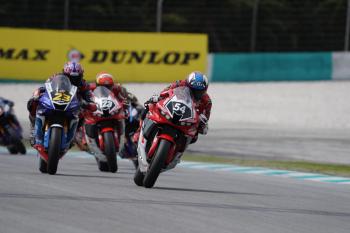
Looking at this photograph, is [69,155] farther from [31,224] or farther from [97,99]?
[31,224]

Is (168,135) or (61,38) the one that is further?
(61,38)

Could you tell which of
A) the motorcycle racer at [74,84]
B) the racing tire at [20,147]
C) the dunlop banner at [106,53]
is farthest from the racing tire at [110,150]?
the dunlop banner at [106,53]

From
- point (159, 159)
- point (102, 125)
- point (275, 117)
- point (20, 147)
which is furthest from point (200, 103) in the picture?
point (275, 117)

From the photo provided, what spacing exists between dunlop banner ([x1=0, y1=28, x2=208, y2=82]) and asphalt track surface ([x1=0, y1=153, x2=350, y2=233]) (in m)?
15.2

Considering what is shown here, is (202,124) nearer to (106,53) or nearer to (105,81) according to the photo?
(105,81)

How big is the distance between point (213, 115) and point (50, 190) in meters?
16.8

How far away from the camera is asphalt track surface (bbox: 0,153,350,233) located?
23.2ft

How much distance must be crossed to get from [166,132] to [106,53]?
59.6 ft

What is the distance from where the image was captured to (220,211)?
823 cm

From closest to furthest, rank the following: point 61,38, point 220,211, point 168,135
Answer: point 220,211, point 168,135, point 61,38

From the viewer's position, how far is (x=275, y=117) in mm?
25469

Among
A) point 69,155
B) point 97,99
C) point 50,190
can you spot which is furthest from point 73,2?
point 50,190

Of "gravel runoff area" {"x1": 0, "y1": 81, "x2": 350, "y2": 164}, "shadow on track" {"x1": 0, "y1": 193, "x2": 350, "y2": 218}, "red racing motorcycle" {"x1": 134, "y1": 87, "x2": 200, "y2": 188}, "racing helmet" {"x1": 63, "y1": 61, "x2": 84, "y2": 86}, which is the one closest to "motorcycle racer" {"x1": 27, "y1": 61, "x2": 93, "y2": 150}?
"racing helmet" {"x1": 63, "y1": 61, "x2": 84, "y2": 86}

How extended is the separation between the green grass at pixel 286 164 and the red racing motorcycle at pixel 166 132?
5.10 metres
